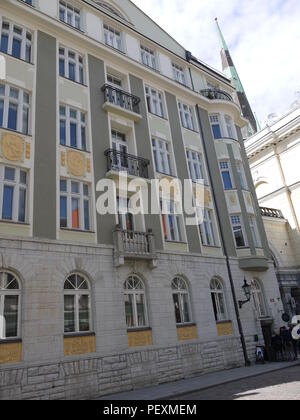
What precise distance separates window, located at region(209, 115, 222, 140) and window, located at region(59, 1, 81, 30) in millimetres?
10496

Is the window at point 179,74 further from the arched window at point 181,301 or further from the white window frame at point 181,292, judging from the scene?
the arched window at point 181,301

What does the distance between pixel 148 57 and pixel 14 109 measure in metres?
11.3

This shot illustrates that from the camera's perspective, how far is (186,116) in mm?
22359

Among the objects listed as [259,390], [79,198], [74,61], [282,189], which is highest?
[74,61]

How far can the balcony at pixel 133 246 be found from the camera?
1431 cm

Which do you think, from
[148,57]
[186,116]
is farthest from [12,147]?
[148,57]

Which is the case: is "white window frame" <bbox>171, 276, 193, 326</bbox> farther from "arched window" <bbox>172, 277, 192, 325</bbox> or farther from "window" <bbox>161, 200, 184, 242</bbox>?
"window" <bbox>161, 200, 184, 242</bbox>

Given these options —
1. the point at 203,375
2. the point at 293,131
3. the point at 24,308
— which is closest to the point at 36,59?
the point at 24,308

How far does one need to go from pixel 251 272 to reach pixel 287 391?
10.8 m

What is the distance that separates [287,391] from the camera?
32.9 ft

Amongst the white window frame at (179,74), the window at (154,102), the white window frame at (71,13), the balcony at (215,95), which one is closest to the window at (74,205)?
the window at (154,102)

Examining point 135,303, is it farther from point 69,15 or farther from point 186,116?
point 69,15

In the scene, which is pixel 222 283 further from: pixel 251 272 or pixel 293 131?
pixel 293 131

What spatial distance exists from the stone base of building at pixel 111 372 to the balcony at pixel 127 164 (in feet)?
26.7
